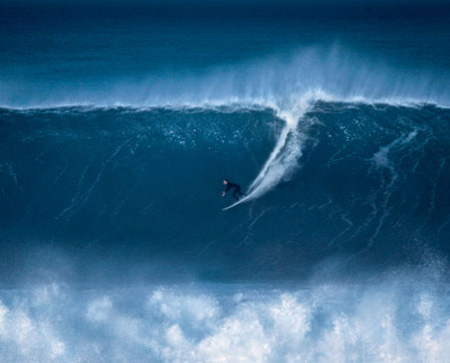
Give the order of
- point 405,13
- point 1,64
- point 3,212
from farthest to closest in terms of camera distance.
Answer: point 405,13 → point 1,64 → point 3,212

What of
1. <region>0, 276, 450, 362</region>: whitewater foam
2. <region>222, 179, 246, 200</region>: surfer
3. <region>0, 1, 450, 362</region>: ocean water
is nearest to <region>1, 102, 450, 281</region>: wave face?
<region>0, 1, 450, 362</region>: ocean water

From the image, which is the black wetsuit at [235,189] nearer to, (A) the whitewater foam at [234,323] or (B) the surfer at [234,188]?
(B) the surfer at [234,188]

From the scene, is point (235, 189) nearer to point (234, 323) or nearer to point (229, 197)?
point (229, 197)

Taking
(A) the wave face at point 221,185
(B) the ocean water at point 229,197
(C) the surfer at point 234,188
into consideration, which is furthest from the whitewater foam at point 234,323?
(C) the surfer at point 234,188

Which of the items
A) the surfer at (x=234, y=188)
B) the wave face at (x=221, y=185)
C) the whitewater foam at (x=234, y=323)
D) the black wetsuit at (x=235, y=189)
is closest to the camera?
the whitewater foam at (x=234, y=323)

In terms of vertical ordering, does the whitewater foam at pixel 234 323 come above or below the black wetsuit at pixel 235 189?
below

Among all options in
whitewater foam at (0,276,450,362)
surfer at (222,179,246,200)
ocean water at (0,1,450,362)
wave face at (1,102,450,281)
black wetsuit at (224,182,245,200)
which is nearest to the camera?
whitewater foam at (0,276,450,362)

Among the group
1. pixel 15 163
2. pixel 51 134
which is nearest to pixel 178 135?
pixel 51 134

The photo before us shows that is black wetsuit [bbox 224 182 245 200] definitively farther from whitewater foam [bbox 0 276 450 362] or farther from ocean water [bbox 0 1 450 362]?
whitewater foam [bbox 0 276 450 362]

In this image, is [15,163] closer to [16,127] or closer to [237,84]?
[16,127]
